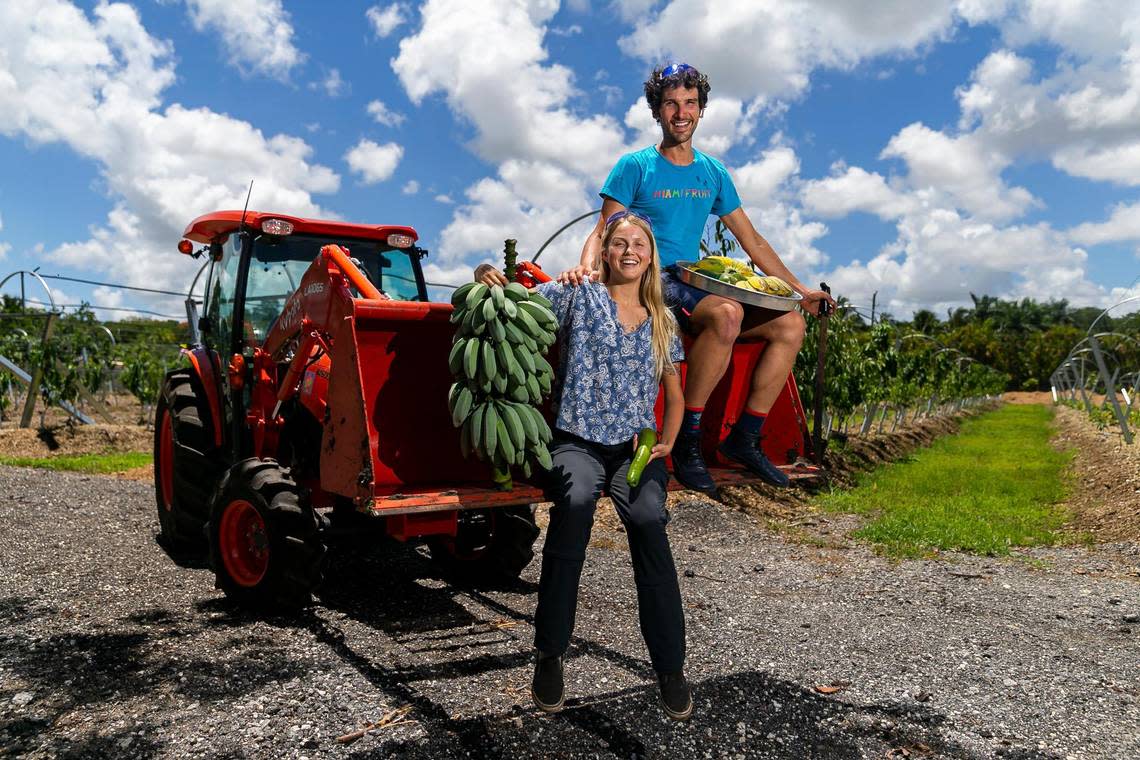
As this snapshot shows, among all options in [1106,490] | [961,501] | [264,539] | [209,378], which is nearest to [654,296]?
[264,539]

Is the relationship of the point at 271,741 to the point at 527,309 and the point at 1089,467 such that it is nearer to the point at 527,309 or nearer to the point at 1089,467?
the point at 527,309

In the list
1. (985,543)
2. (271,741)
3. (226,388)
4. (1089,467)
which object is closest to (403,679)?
(271,741)

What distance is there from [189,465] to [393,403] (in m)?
3.00

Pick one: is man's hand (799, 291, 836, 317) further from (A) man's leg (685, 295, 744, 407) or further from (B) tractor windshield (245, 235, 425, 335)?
(B) tractor windshield (245, 235, 425, 335)

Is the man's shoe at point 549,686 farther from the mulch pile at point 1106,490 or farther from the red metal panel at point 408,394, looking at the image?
the mulch pile at point 1106,490

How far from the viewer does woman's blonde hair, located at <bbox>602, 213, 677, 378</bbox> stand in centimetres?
342

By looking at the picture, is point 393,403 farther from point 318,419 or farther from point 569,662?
point 569,662

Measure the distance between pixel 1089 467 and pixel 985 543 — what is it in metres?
8.30

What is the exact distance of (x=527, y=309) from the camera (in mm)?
3342

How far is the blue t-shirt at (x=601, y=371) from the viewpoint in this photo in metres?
3.33

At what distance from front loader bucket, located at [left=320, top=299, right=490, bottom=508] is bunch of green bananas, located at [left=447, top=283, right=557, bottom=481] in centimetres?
55

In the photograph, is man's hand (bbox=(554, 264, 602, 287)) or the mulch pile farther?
the mulch pile

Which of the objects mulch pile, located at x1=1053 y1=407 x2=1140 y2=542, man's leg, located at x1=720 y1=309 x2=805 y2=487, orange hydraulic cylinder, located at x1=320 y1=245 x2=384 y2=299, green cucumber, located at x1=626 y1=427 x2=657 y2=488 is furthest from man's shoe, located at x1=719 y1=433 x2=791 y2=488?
mulch pile, located at x1=1053 y1=407 x2=1140 y2=542

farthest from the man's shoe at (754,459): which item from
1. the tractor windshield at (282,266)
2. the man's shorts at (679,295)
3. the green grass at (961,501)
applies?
the green grass at (961,501)
